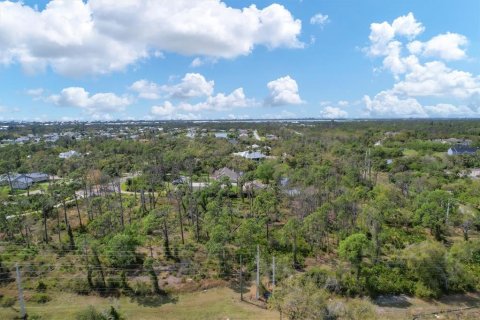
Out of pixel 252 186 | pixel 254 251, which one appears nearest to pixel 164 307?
pixel 254 251

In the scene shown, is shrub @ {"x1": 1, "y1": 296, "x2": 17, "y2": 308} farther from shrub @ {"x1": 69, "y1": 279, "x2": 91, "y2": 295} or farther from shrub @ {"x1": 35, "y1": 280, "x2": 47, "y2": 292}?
shrub @ {"x1": 69, "y1": 279, "x2": 91, "y2": 295}

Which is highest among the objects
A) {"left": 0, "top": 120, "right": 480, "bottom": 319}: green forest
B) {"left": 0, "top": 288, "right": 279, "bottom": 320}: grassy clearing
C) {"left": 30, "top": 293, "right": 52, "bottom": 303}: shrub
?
{"left": 0, "top": 120, "right": 480, "bottom": 319}: green forest

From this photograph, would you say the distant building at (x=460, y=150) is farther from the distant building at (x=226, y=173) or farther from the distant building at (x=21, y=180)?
the distant building at (x=21, y=180)

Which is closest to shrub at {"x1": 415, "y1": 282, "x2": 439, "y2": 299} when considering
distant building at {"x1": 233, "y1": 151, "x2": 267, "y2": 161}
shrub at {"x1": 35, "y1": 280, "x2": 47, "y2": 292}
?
shrub at {"x1": 35, "y1": 280, "x2": 47, "y2": 292}

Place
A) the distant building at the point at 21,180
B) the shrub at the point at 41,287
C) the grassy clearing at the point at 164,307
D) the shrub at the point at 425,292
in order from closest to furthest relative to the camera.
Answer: the grassy clearing at the point at 164,307, the shrub at the point at 425,292, the shrub at the point at 41,287, the distant building at the point at 21,180

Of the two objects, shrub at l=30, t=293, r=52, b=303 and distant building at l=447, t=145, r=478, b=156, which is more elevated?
distant building at l=447, t=145, r=478, b=156

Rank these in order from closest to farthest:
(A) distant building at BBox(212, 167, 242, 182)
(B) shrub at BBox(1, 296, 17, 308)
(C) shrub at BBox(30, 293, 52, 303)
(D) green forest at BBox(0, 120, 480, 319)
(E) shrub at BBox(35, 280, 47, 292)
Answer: (B) shrub at BBox(1, 296, 17, 308), (D) green forest at BBox(0, 120, 480, 319), (C) shrub at BBox(30, 293, 52, 303), (E) shrub at BBox(35, 280, 47, 292), (A) distant building at BBox(212, 167, 242, 182)

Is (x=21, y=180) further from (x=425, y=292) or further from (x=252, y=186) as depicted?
(x=425, y=292)

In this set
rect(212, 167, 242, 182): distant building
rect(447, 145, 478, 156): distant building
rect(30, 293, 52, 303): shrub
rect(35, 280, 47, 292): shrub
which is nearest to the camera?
rect(30, 293, 52, 303): shrub

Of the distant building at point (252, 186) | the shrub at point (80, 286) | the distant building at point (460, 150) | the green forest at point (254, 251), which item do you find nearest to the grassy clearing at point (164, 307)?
the green forest at point (254, 251)

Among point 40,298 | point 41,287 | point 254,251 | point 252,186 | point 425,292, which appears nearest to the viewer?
point 40,298
